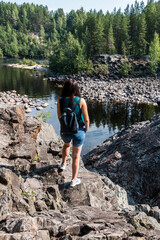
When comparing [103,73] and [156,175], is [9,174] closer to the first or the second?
[156,175]

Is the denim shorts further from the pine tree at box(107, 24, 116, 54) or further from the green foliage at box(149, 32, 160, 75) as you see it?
the pine tree at box(107, 24, 116, 54)

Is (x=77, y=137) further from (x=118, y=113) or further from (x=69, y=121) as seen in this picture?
(x=118, y=113)

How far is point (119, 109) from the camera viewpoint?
36719mm

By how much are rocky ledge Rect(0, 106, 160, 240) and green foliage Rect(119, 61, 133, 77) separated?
206ft

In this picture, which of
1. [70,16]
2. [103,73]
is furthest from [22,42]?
[103,73]

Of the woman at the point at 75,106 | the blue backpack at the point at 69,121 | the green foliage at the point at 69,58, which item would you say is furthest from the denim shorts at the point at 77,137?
the green foliage at the point at 69,58

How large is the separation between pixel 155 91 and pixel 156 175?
4177 centimetres

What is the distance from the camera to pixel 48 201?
5754mm

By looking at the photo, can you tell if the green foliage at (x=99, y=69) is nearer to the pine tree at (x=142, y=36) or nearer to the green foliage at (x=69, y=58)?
the green foliage at (x=69, y=58)

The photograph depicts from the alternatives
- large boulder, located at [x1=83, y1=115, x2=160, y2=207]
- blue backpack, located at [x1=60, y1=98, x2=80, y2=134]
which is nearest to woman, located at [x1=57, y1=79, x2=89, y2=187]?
blue backpack, located at [x1=60, y1=98, x2=80, y2=134]

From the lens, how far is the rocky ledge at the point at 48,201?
4156mm

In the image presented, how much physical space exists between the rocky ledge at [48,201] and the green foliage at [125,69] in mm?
62932

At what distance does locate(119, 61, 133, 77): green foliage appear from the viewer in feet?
226

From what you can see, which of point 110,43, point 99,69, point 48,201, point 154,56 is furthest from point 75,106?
point 110,43
